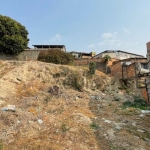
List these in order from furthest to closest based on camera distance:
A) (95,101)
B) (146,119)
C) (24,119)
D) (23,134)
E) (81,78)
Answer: (81,78), (95,101), (146,119), (24,119), (23,134)

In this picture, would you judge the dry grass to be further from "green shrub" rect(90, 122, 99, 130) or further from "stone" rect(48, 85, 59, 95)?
"green shrub" rect(90, 122, 99, 130)

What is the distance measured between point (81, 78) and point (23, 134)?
7972 mm

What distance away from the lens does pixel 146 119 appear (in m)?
7.99

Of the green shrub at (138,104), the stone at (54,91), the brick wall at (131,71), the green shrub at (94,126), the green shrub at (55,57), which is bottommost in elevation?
the green shrub at (94,126)

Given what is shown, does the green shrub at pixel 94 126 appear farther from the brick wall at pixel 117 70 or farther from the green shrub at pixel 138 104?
the brick wall at pixel 117 70

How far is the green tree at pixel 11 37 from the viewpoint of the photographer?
1914cm

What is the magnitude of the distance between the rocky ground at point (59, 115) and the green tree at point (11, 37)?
5984 mm

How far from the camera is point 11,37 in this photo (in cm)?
1945

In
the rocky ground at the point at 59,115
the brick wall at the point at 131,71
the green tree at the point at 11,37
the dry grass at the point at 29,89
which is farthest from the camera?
the green tree at the point at 11,37

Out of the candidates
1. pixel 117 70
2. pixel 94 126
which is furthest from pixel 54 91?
pixel 117 70

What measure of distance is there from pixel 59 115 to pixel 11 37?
14.5 m

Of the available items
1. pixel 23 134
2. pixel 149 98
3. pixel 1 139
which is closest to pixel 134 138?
pixel 23 134

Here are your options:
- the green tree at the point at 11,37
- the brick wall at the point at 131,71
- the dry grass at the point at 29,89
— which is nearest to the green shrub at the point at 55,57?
the dry grass at the point at 29,89

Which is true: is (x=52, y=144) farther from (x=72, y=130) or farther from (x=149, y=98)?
(x=149, y=98)
